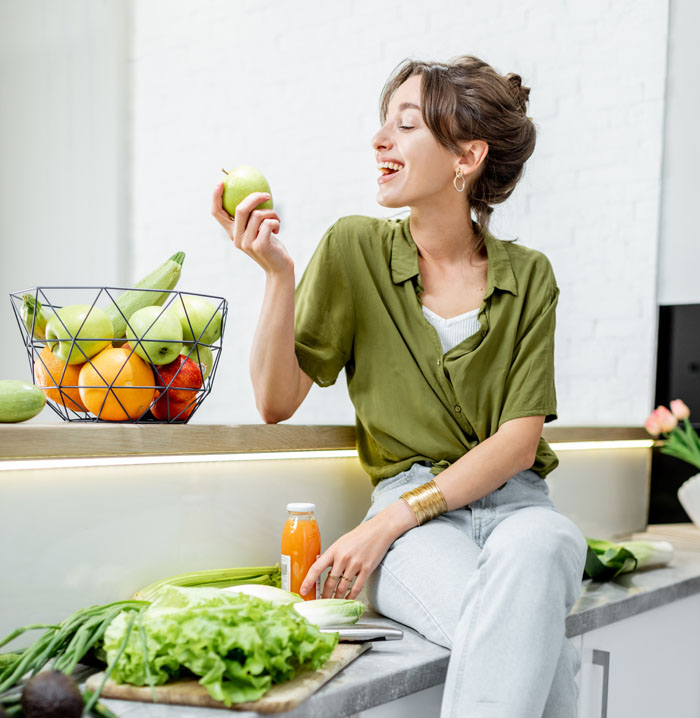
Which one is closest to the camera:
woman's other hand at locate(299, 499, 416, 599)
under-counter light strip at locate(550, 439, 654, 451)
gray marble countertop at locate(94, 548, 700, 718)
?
gray marble countertop at locate(94, 548, 700, 718)

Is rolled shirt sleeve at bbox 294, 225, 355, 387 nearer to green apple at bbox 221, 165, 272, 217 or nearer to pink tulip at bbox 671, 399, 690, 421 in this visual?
green apple at bbox 221, 165, 272, 217

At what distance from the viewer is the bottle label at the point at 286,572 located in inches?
51.3

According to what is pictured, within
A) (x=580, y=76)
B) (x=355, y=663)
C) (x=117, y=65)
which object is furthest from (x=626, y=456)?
(x=117, y=65)

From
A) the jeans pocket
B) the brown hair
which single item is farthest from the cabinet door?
the brown hair

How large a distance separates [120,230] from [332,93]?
1.20 meters

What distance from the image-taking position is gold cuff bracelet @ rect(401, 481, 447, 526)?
133 cm

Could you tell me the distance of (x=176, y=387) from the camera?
1.24 meters

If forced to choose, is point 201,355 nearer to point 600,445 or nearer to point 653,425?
point 600,445

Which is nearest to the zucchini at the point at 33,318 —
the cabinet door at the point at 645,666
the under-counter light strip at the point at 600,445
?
the cabinet door at the point at 645,666

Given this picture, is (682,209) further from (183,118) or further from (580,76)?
(183,118)

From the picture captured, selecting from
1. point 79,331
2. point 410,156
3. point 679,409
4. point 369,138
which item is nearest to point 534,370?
point 410,156

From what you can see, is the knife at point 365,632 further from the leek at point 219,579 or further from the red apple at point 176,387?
the red apple at point 176,387

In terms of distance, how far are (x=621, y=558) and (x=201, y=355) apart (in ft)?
3.18

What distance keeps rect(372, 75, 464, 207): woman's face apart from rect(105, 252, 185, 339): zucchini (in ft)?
1.24
